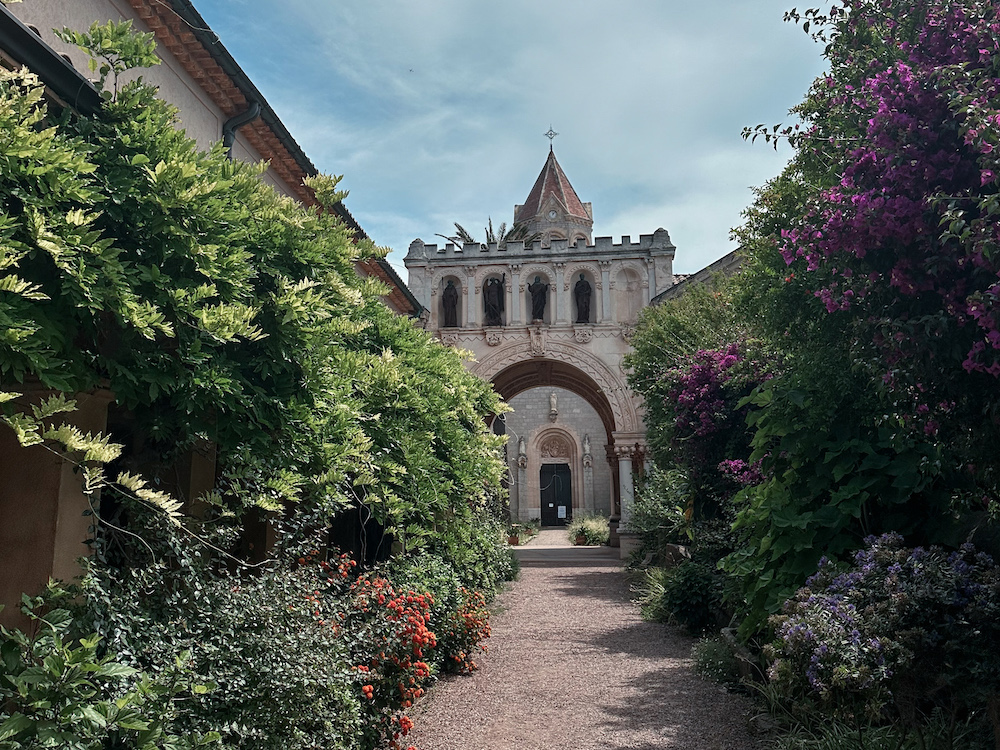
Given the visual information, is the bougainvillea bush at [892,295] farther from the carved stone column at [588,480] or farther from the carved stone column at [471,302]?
the carved stone column at [588,480]

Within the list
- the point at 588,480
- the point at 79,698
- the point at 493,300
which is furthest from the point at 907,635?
the point at 588,480

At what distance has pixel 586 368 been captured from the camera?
21.0 m

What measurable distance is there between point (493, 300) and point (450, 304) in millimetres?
1240

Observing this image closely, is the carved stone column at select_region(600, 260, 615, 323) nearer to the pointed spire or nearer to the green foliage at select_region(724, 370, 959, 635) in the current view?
the pointed spire

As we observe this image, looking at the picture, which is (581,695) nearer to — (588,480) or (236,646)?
(236,646)

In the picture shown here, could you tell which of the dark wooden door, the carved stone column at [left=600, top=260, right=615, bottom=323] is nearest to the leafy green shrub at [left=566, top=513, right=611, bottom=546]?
the dark wooden door

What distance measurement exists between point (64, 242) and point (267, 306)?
1236 millimetres

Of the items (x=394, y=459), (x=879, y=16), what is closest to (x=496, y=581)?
(x=394, y=459)

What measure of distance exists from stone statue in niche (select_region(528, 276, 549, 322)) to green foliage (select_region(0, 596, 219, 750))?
19108mm

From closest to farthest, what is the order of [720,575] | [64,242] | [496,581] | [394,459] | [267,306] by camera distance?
[64,242] → [267,306] → [394,459] → [720,575] → [496,581]

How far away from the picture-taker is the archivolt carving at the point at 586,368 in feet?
68.4

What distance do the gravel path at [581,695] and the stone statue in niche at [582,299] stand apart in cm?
1205

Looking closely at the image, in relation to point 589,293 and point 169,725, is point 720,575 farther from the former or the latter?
point 589,293

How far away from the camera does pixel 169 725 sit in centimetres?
319
